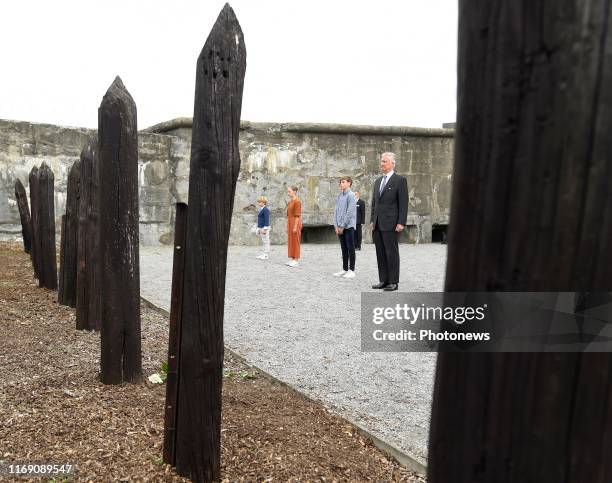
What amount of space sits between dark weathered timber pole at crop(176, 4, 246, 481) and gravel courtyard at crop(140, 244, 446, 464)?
92 cm

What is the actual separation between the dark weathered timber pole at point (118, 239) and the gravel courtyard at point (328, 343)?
3.14 ft

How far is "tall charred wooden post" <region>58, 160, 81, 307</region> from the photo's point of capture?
6.71 metres

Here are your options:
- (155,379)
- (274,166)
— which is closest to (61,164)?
(274,166)

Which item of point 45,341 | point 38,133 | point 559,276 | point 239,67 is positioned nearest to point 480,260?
point 559,276

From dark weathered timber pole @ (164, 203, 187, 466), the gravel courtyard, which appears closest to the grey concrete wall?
the gravel courtyard

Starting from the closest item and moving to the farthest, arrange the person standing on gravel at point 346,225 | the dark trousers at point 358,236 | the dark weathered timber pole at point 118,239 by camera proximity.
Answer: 1. the dark weathered timber pole at point 118,239
2. the person standing on gravel at point 346,225
3. the dark trousers at point 358,236

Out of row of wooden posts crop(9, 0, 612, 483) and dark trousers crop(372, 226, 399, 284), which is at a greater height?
row of wooden posts crop(9, 0, 612, 483)

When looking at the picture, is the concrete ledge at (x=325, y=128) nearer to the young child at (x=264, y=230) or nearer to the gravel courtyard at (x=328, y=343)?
the young child at (x=264, y=230)

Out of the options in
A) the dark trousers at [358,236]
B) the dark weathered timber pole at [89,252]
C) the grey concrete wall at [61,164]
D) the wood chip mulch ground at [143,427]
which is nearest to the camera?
the wood chip mulch ground at [143,427]

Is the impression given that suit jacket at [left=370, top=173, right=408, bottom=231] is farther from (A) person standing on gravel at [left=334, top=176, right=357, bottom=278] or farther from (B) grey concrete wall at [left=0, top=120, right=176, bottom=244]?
(B) grey concrete wall at [left=0, top=120, right=176, bottom=244]

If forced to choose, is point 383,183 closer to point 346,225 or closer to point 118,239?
point 346,225

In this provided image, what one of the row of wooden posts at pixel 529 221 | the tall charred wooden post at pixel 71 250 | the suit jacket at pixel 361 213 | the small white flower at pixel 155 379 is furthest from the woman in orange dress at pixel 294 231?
the row of wooden posts at pixel 529 221

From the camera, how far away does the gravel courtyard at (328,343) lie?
3.54 meters

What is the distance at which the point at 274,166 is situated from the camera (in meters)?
16.2
